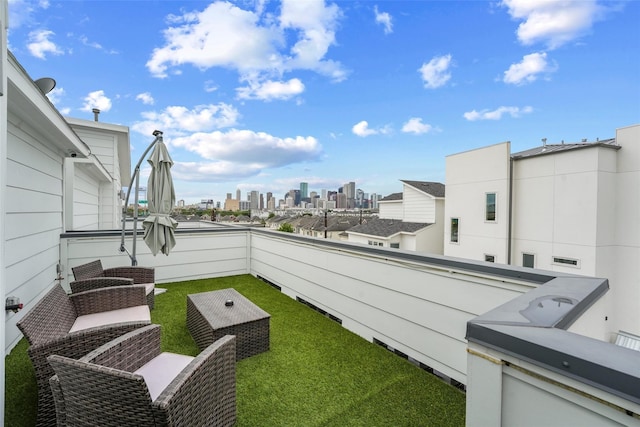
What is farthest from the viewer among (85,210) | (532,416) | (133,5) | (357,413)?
(85,210)

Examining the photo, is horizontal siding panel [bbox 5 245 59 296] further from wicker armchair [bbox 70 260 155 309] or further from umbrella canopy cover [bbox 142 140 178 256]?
umbrella canopy cover [bbox 142 140 178 256]

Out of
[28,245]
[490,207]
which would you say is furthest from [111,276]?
[490,207]

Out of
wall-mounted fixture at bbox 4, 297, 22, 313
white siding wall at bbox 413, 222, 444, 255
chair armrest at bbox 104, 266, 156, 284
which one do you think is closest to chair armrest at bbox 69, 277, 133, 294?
chair armrest at bbox 104, 266, 156, 284

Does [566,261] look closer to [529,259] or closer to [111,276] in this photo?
[529,259]

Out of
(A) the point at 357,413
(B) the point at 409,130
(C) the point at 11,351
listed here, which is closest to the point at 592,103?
(B) the point at 409,130

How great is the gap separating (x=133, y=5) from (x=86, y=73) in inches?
122

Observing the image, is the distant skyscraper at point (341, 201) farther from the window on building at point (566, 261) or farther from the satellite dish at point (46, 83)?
the satellite dish at point (46, 83)

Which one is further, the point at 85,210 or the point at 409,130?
the point at 409,130

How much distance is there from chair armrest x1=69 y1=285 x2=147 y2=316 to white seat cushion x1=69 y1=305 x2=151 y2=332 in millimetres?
60

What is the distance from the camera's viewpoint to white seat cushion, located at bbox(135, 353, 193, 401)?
1851mm

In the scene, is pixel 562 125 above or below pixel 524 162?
→ above

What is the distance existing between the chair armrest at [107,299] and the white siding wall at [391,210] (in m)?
15.7

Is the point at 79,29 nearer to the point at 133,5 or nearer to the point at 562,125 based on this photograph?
the point at 133,5

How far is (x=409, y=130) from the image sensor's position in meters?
19.9
